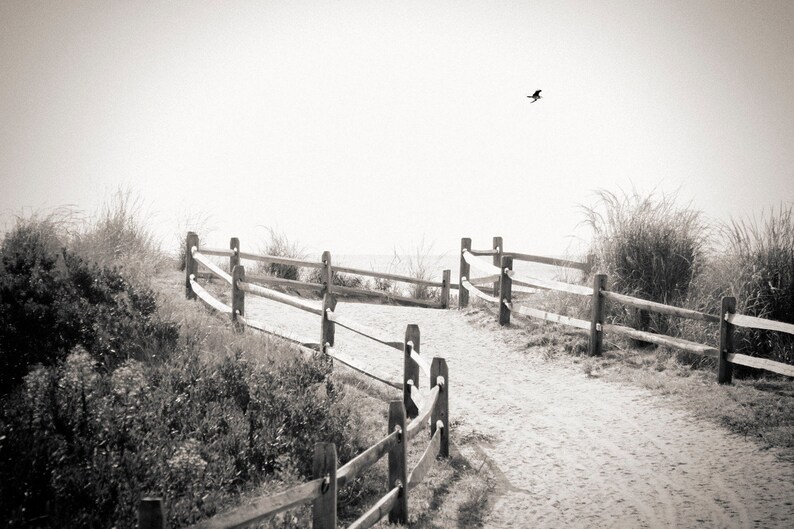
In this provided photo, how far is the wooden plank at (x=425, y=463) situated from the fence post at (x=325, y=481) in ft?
4.36

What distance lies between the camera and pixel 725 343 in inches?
312

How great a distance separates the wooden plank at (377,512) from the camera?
13.2 ft

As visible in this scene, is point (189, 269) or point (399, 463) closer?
point (399, 463)

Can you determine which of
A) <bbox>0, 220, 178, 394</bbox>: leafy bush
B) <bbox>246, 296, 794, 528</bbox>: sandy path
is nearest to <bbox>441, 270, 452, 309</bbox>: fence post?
<bbox>246, 296, 794, 528</bbox>: sandy path

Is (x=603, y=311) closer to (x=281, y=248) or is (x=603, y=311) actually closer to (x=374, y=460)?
(x=374, y=460)

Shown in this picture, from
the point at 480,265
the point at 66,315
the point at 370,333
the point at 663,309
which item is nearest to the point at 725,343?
the point at 663,309

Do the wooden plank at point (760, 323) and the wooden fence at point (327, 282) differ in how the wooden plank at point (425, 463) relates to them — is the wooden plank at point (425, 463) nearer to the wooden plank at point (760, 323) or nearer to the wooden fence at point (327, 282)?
the wooden plank at point (760, 323)

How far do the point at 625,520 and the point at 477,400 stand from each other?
3353mm

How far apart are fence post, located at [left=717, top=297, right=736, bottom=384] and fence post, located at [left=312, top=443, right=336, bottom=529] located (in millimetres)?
6360

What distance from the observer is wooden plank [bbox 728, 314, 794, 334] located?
719 cm

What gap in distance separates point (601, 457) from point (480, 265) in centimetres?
758

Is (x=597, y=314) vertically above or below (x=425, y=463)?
above

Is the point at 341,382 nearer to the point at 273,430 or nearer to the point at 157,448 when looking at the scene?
the point at 273,430

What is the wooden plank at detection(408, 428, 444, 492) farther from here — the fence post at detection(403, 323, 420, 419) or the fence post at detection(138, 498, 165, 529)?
the fence post at detection(138, 498, 165, 529)
